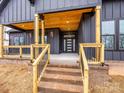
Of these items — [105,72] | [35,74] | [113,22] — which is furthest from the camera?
[113,22]

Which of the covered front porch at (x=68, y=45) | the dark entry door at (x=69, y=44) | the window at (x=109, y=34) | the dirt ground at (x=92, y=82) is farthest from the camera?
the dark entry door at (x=69, y=44)

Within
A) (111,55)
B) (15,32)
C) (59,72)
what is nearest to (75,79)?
(59,72)

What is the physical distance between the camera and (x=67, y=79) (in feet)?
16.7

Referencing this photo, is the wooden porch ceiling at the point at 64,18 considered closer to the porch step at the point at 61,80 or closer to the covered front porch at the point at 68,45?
the covered front porch at the point at 68,45

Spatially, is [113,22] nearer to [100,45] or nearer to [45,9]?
[100,45]

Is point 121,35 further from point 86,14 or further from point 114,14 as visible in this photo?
point 86,14

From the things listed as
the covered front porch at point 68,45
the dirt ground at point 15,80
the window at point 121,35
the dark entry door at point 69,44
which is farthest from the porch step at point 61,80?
the dark entry door at point 69,44

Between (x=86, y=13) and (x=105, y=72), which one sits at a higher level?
(x=86, y=13)

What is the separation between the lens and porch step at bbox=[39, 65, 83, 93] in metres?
4.67

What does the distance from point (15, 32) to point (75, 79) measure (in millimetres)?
13437

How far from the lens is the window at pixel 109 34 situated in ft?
26.6

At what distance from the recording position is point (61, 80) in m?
5.12

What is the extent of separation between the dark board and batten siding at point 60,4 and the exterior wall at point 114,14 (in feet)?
6.53

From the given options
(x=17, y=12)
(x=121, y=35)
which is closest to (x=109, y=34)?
(x=121, y=35)
